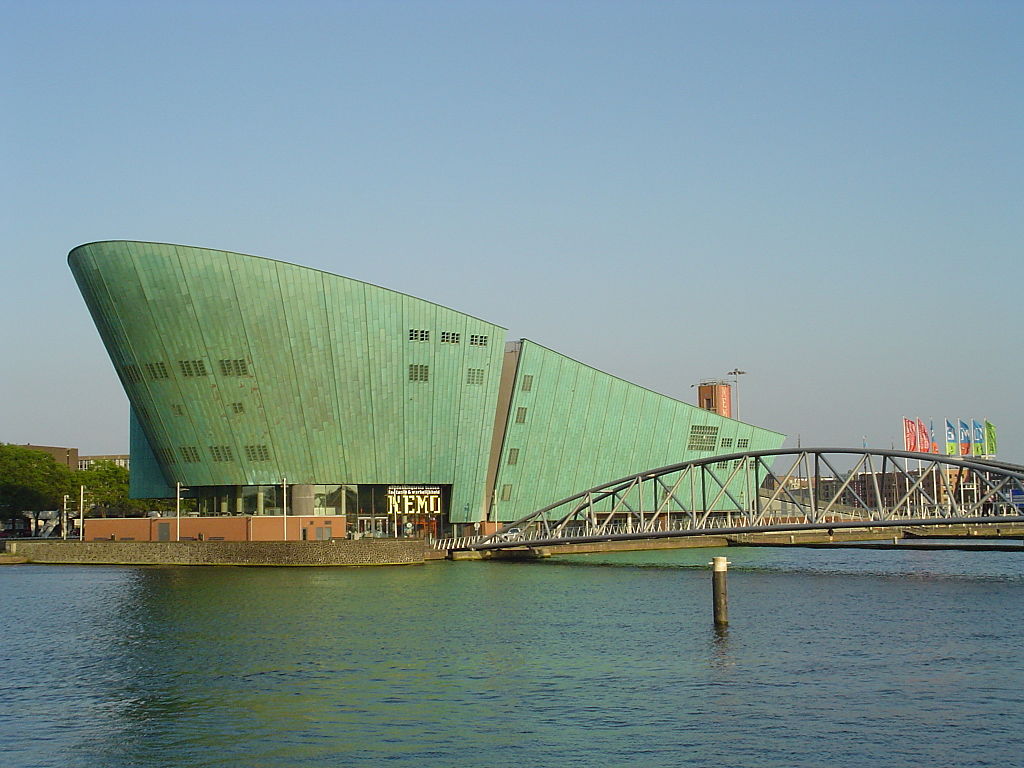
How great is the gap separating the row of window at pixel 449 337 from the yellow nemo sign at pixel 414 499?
11.1 metres

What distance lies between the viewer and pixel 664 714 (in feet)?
104

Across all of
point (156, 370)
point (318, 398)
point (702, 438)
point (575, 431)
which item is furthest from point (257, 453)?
point (702, 438)

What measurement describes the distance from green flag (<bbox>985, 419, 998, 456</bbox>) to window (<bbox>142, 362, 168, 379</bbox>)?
73.9 meters

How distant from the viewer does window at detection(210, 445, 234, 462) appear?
86.0m

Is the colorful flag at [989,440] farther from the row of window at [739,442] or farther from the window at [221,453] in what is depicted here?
the window at [221,453]

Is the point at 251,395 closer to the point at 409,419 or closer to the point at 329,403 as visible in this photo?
the point at 329,403

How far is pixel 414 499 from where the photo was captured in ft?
294

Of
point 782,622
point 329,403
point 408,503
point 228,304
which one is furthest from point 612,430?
point 782,622

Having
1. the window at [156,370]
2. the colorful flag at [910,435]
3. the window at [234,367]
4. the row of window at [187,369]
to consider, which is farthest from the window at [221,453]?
the colorful flag at [910,435]

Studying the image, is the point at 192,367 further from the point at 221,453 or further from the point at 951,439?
the point at 951,439

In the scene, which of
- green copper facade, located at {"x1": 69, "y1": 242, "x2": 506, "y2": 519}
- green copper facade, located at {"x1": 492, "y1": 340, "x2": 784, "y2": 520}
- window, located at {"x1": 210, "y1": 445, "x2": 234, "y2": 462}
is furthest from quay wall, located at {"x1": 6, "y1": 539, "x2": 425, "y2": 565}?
green copper facade, located at {"x1": 492, "y1": 340, "x2": 784, "y2": 520}

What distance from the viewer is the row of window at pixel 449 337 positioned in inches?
3317

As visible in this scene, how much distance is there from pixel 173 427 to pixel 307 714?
58.2 metres

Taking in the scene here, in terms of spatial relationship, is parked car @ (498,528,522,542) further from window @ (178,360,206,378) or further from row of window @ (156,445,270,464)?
window @ (178,360,206,378)
